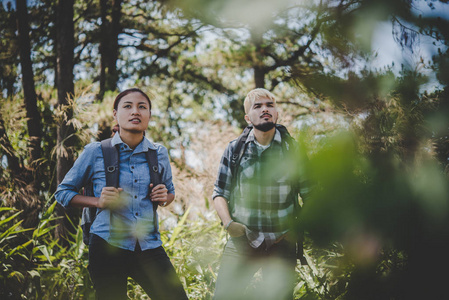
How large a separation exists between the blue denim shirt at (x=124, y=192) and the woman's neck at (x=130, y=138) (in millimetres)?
29

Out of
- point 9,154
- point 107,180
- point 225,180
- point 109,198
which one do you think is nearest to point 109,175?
point 107,180

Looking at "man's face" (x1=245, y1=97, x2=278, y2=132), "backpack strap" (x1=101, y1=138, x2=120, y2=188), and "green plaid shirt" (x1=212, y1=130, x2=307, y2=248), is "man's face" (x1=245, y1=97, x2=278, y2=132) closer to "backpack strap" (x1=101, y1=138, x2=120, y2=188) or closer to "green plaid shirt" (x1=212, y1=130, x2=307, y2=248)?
"green plaid shirt" (x1=212, y1=130, x2=307, y2=248)

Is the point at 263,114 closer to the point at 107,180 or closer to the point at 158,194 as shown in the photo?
the point at 158,194

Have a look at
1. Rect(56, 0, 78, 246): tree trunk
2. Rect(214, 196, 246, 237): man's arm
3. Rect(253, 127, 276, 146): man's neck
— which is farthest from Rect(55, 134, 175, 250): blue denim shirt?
Rect(56, 0, 78, 246): tree trunk

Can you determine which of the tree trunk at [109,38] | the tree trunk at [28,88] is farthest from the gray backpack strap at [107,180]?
the tree trunk at [109,38]

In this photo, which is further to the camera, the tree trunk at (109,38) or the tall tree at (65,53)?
the tree trunk at (109,38)

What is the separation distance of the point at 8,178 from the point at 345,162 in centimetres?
435

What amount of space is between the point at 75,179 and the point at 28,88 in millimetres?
3624

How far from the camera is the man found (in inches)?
70.4

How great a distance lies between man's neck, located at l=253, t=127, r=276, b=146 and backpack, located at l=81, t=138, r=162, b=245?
572 mm

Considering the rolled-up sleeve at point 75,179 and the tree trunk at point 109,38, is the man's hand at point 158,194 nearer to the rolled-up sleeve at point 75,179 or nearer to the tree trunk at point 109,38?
the rolled-up sleeve at point 75,179

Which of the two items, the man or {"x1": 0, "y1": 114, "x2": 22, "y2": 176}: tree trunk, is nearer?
the man

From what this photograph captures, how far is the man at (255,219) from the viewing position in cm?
179

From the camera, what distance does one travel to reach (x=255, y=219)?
1.85 meters
